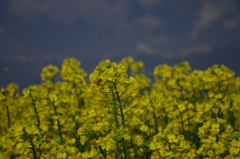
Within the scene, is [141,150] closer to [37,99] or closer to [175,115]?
[175,115]

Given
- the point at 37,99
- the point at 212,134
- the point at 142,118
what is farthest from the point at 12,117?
the point at 212,134

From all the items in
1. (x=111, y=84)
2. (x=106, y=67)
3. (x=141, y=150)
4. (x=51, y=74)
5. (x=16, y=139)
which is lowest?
(x=141, y=150)

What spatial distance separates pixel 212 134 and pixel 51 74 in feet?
22.3

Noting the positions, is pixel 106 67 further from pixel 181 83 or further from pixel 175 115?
pixel 181 83

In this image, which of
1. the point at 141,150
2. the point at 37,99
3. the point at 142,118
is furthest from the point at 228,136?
the point at 37,99

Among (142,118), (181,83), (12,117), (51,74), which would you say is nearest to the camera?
(142,118)

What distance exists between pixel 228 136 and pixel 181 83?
3.92 m

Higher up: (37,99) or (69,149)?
(37,99)

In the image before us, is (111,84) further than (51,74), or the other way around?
(51,74)

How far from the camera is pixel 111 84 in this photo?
381cm

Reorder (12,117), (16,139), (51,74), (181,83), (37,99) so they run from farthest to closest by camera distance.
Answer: (51,74) → (12,117) → (181,83) → (37,99) → (16,139)

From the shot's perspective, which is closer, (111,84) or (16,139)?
(16,139)

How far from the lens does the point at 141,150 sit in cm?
420

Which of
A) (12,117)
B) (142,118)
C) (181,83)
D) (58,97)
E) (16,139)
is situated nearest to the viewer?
(16,139)
